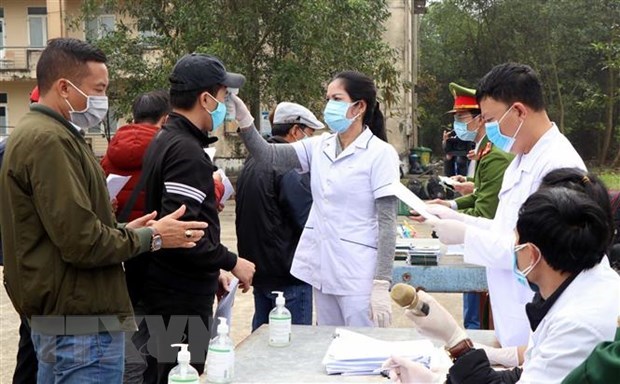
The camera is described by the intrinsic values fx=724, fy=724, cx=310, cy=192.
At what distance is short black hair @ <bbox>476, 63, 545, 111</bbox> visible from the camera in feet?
9.18

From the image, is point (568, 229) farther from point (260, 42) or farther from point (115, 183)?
point (260, 42)

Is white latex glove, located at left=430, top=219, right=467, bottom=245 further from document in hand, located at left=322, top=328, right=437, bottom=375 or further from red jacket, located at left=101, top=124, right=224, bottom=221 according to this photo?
red jacket, located at left=101, top=124, right=224, bottom=221

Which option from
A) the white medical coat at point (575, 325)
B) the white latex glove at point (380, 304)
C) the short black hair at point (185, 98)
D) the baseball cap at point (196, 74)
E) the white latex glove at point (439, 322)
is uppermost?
the baseball cap at point (196, 74)

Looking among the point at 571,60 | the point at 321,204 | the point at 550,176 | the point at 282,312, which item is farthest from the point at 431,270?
the point at 571,60

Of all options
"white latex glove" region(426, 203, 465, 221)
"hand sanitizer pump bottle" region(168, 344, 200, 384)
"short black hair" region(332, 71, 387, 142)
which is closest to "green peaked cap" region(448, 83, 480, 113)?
"short black hair" region(332, 71, 387, 142)

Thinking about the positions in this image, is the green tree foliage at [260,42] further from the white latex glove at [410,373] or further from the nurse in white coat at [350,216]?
the white latex glove at [410,373]

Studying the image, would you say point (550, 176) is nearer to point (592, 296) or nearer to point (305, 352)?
point (592, 296)

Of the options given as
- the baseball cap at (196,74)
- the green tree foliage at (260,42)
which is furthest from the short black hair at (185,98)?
the green tree foliage at (260,42)

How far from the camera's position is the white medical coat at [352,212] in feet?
10.6

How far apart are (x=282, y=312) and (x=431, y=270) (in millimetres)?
1349

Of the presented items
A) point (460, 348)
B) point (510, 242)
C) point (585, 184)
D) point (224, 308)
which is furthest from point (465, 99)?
point (460, 348)

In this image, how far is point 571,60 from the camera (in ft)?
83.5

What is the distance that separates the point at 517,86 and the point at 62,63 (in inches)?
65.9

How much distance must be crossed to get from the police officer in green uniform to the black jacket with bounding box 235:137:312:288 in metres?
0.72
